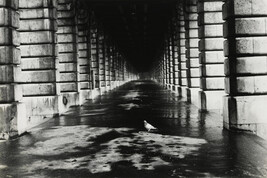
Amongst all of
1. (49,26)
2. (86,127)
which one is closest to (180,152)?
(86,127)

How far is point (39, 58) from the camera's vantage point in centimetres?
1245

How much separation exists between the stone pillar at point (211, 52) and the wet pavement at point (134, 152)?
3.31 meters

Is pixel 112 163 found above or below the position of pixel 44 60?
below

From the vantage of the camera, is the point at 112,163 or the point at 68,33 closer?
the point at 112,163

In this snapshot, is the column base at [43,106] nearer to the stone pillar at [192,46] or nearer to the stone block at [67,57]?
the stone block at [67,57]

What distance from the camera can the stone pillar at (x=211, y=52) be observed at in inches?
479

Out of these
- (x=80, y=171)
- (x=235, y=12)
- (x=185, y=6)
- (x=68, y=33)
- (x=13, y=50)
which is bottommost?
(x=80, y=171)

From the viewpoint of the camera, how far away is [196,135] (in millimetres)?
7547

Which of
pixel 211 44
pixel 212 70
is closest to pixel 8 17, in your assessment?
pixel 211 44

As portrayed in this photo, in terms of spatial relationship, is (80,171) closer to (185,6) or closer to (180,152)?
(180,152)

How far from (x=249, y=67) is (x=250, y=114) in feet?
4.13

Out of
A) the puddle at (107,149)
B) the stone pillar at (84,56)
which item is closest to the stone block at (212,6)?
the puddle at (107,149)

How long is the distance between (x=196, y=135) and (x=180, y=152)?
1.82m

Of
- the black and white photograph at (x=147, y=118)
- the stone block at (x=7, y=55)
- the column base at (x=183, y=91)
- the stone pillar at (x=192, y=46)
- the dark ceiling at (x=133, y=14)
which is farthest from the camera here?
the dark ceiling at (x=133, y=14)
